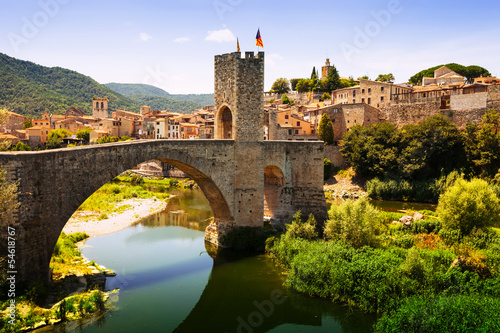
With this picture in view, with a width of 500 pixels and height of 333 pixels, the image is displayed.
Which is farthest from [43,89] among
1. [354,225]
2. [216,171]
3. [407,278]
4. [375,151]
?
[407,278]

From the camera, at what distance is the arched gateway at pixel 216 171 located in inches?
408

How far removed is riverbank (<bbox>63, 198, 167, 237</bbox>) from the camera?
2045 cm

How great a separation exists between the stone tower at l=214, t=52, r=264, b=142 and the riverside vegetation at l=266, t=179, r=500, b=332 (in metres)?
4.63

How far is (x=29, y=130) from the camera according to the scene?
174 ft

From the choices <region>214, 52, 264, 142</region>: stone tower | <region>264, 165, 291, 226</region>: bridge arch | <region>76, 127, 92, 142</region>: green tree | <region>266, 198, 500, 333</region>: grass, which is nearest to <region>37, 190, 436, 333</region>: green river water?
<region>266, 198, 500, 333</region>: grass

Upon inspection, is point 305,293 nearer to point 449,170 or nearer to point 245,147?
point 245,147

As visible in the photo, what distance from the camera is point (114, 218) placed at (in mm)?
23641

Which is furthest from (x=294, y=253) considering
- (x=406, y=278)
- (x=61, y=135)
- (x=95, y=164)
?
(x=61, y=135)

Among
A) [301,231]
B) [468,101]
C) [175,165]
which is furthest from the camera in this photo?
[468,101]

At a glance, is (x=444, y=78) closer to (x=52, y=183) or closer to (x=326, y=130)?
(x=326, y=130)

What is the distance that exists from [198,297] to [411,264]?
710 centimetres

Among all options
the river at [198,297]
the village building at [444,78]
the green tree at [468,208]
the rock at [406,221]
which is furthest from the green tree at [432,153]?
the village building at [444,78]

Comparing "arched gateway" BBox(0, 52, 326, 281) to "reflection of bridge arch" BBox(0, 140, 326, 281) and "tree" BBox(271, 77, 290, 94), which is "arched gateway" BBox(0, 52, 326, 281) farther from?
"tree" BBox(271, 77, 290, 94)

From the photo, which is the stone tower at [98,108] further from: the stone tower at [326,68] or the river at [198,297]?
the river at [198,297]
